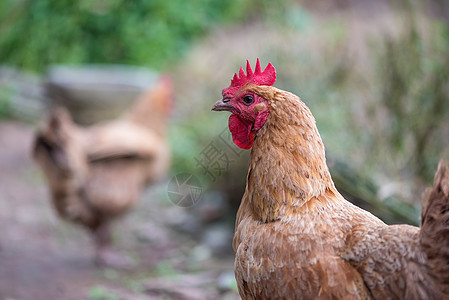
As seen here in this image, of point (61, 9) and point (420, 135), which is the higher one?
point (61, 9)

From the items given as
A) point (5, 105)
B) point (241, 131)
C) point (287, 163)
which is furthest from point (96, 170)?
point (5, 105)

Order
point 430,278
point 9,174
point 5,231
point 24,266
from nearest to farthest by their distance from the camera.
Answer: point 430,278 < point 24,266 < point 5,231 < point 9,174

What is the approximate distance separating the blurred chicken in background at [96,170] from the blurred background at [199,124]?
1.84ft

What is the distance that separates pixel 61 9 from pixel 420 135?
4090 mm

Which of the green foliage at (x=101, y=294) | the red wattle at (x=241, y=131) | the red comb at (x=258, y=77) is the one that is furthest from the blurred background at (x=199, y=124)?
the red comb at (x=258, y=77)

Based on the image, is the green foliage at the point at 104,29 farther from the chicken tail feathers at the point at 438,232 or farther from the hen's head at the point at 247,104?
the chicken tail feathers at the point at 438,232

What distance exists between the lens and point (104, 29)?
28.2 feet

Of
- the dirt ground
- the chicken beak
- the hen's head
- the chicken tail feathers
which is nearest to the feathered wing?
the chicken tail feathers

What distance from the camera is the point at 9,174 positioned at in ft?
24.3

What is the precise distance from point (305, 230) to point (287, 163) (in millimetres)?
335

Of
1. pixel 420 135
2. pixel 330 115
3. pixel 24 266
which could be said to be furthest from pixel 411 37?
pixel 24 266

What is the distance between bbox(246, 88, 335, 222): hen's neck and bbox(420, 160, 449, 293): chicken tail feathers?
1.85 feet

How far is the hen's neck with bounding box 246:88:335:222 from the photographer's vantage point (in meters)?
2.29

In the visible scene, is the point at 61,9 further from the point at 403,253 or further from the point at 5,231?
the point at 403,253
